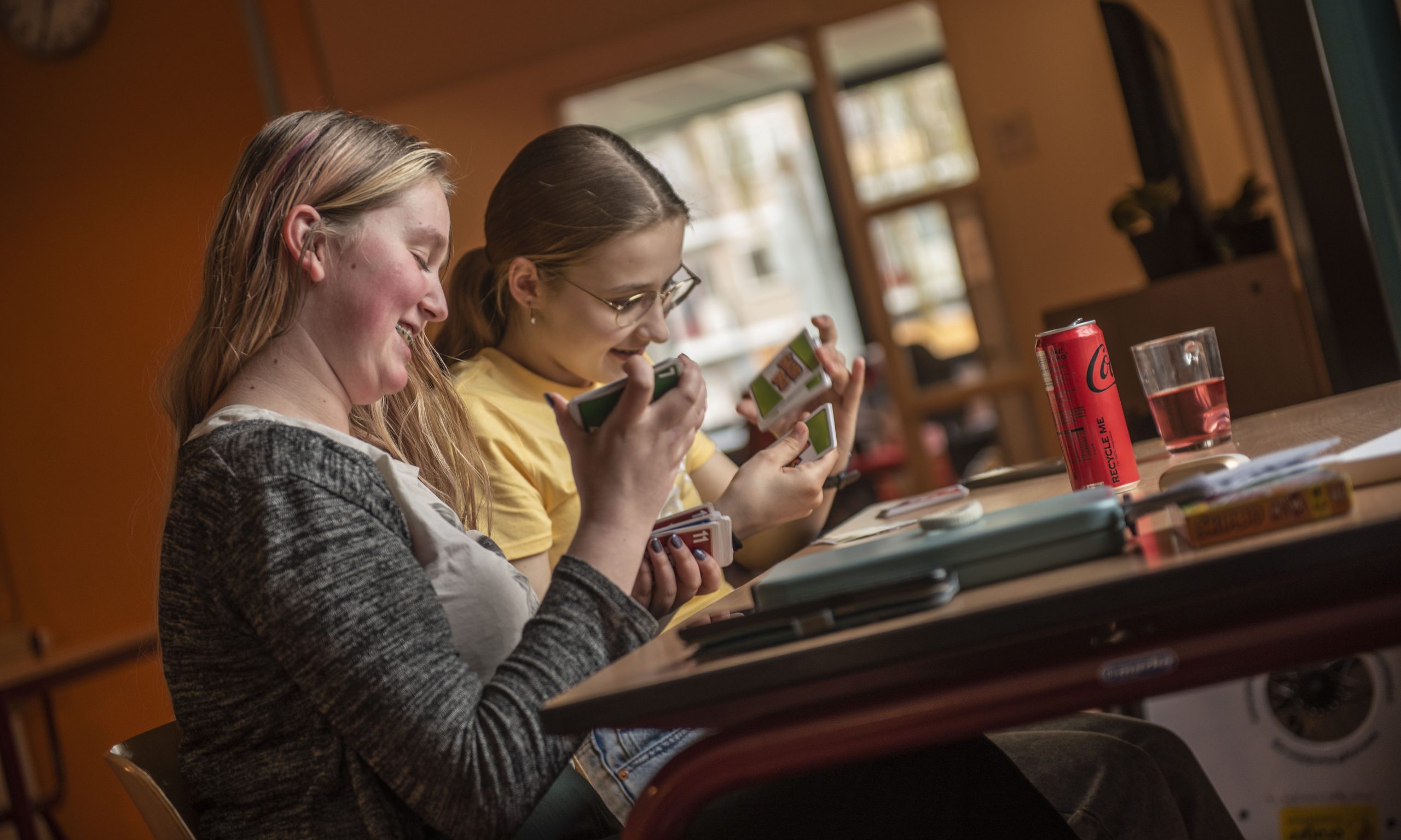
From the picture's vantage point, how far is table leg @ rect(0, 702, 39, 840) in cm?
275

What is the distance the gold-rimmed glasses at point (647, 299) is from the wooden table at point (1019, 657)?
3.43 ft

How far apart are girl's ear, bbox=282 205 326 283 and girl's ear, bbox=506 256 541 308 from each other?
2.17 feet

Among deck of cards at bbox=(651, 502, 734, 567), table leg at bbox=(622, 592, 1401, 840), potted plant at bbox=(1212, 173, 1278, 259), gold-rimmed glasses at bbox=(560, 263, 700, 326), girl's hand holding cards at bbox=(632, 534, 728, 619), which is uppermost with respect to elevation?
gold-rimmed glasses at bbox=(560, 263, 700, 326)

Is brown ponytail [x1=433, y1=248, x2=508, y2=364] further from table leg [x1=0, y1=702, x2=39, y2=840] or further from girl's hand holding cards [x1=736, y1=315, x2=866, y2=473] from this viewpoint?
table leg [x1=0, y1=702, x2=39, y2=840]

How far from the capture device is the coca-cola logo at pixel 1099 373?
104cm

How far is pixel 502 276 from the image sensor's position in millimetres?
Answer: 1687

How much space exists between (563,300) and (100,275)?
10.2ft

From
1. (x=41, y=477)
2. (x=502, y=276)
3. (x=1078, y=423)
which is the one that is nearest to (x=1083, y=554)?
(x=1078, y=423)

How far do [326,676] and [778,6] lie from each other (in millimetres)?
3830

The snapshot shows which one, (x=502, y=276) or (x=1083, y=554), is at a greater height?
(x=502, y=276)

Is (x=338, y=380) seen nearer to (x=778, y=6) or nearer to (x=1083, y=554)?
(x=1083, y=554)

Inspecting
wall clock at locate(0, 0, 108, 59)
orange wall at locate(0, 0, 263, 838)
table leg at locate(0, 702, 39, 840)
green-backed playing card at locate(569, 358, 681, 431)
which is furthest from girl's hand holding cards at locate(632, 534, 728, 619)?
wall clock at locate(0, 0, 108, 59)

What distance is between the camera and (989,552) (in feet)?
2.20

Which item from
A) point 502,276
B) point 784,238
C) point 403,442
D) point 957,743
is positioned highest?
Result: point 784,238
